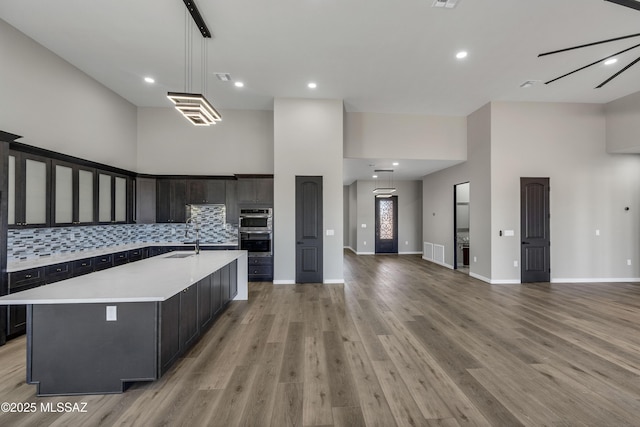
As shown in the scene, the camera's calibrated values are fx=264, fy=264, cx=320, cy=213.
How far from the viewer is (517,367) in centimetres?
255

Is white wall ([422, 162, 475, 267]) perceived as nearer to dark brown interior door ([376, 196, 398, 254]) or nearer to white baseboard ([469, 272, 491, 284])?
white baseboard ([469, 272, 491, 284])

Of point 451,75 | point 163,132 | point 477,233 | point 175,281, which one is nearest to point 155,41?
point 163,132

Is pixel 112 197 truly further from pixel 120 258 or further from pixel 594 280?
pixel 594 280

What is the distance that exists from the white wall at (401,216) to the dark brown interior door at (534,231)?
4786mm

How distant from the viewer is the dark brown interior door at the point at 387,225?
1041 centimetres

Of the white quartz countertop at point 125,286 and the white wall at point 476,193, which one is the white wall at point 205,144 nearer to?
the white quartz countertop at point 125,286

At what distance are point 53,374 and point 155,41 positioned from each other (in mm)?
4145

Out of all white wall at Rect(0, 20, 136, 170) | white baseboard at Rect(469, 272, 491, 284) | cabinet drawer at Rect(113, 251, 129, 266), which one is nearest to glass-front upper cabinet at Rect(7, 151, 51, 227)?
white wall at Rect(0, 20, 136, 170)

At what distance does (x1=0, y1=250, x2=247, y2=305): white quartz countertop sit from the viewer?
2.01 metres

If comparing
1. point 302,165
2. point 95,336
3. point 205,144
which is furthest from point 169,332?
point 205,144

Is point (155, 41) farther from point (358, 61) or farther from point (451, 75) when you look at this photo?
point (451, 75)

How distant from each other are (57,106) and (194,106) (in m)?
3.12

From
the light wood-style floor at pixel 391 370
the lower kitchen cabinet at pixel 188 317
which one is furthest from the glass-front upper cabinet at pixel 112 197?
the lower kitchen cabinet at pixel 188 317

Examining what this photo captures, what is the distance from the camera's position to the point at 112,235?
546 cm
